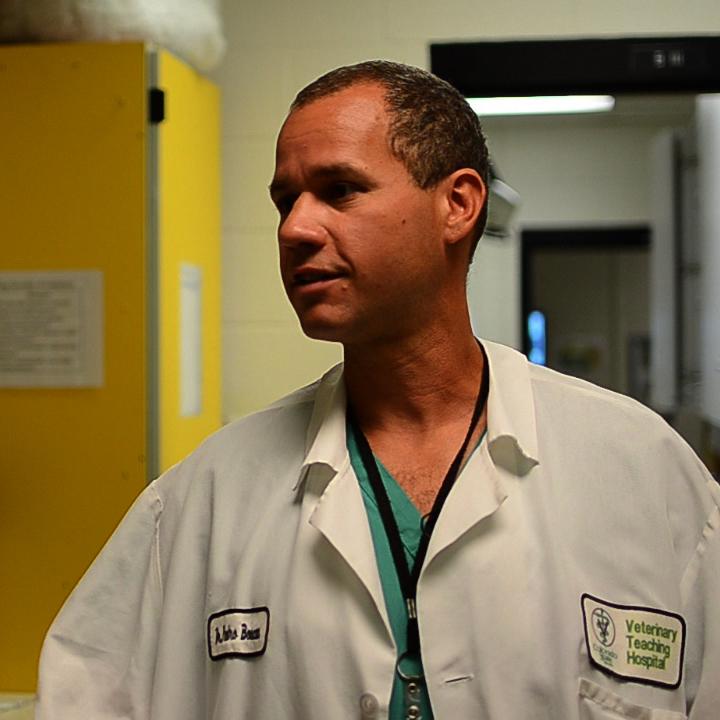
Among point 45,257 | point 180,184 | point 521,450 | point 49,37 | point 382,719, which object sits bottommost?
point 382,719

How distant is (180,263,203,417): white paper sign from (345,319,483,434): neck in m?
1.16

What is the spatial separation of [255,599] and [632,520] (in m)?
0.41

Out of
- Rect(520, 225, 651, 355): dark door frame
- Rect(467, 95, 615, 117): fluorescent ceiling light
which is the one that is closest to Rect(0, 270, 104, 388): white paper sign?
Rect(467, 95, 615, 117): fluorescent ceiling light

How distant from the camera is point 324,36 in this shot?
2.65 m

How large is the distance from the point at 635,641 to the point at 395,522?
10.8 inches

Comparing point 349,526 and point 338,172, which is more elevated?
point 338,172

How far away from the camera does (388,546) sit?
1.20m

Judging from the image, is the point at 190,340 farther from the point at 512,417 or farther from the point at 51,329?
the point at 512,417

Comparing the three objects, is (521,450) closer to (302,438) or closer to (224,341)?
(302,438)

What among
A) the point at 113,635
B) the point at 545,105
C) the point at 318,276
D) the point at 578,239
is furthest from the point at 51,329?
the point at 578,239

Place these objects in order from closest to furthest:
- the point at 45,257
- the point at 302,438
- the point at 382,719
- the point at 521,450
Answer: the point at 382,719, the point at 521,450, the point at 302,438, the point at 45,257

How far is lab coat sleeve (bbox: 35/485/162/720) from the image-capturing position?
127 centimetres

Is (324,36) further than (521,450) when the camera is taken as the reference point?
Yes

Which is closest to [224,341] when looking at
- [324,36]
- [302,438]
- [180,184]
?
[180,184]
